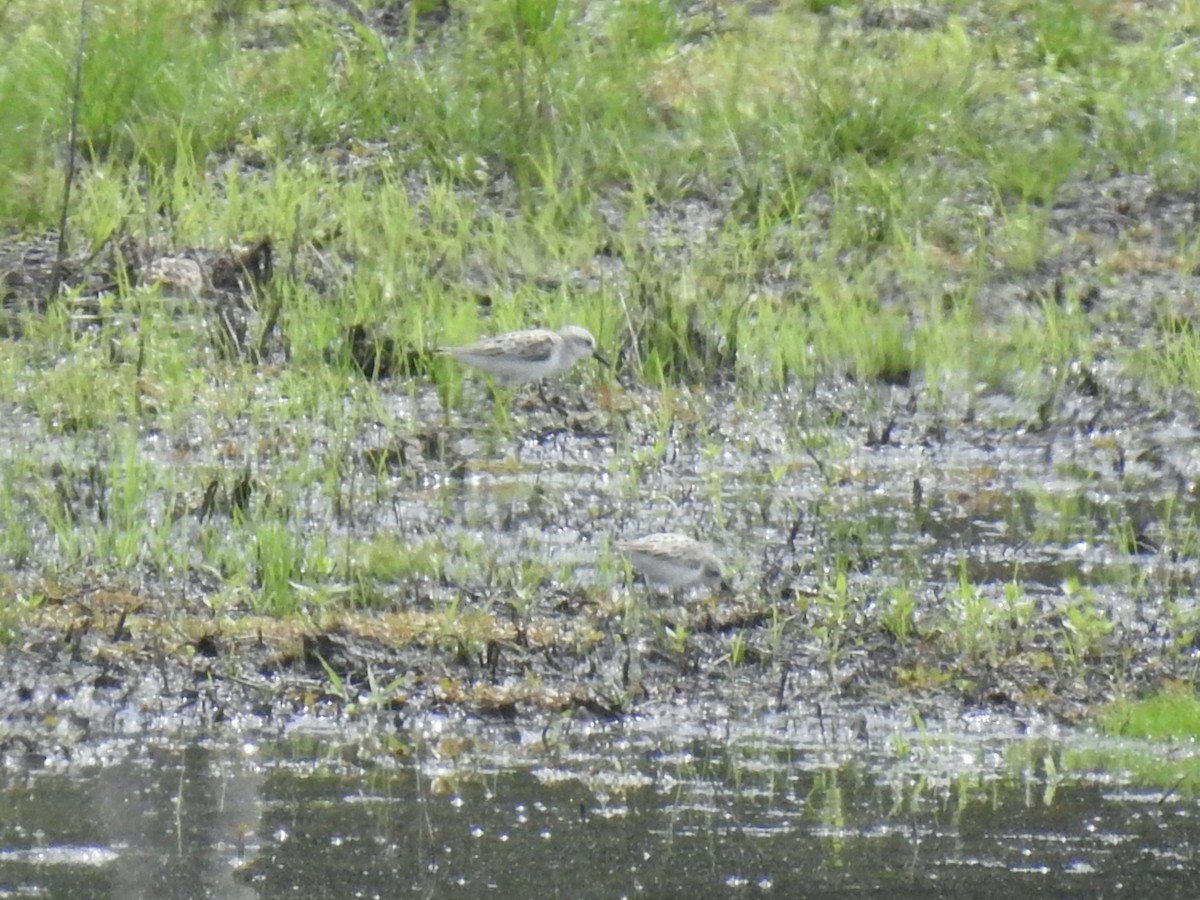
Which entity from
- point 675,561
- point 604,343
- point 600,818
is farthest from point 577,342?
point 600,818

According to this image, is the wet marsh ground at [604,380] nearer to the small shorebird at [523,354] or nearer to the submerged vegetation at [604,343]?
the submerged vegetation at [604,343]

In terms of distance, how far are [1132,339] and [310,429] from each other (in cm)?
353

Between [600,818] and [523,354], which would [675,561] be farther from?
[523,354]

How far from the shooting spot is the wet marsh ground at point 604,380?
5.92 m

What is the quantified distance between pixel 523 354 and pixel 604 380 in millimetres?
637

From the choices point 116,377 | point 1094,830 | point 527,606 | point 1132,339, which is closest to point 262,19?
point 116,377

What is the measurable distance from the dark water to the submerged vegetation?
0.34 metres

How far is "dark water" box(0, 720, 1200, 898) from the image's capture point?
4660 millimetres

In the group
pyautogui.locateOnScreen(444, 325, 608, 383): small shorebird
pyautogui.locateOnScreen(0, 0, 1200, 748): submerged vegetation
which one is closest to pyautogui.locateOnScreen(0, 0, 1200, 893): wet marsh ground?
pyautogui.locateOnScreen(0, 0, 1200, 748): submerged vegetation

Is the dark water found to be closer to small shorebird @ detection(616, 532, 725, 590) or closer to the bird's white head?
small shorebird @ detection(616, 532, 725, 590)

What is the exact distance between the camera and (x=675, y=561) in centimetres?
642

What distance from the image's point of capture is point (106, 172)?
10609 mm

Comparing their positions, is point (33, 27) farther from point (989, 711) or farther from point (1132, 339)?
point (989, 711)

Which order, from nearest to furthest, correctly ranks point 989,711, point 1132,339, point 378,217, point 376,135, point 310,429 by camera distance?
point 989,711
point 310,429
point 1132,339
point 378,217
point 376,135
